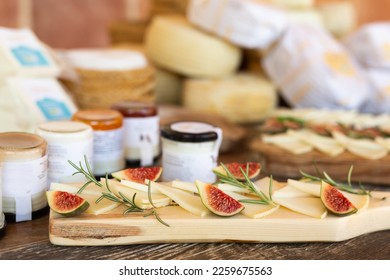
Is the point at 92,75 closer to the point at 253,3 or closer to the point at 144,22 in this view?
the point at 253,3

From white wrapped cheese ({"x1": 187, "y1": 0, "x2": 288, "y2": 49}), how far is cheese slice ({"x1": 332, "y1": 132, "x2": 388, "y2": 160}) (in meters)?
0.72

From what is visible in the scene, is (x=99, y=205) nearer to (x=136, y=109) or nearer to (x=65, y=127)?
(x=65, y=127)

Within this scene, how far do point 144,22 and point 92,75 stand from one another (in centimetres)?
103

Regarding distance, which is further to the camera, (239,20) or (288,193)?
(239,20)

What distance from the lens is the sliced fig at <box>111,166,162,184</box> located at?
1369 millimetres

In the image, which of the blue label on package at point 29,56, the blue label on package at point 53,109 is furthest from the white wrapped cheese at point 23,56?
the blue label on package at point 53,109

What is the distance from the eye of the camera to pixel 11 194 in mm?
1277

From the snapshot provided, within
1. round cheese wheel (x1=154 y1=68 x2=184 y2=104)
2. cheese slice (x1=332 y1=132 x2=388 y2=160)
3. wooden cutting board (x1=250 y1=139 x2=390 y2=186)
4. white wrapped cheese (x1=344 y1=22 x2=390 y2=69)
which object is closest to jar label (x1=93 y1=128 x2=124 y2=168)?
wooden cutting board (x1=250 y1=139 x2=390 y2=186)

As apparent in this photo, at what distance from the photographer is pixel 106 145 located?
158 cm

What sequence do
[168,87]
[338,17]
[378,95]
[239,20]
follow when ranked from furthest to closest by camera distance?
[338,17], [168,87], [378,95], [239,20]

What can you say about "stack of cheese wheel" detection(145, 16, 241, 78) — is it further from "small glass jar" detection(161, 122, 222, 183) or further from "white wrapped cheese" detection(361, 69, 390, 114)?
"small glass jar" detection(161, 122, 222, 183)

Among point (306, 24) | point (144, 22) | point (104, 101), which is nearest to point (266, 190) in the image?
point (104, 101)

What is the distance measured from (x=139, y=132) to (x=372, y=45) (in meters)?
1.32

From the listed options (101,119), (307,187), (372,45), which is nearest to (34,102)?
(101,119)
